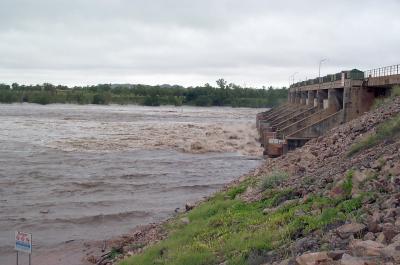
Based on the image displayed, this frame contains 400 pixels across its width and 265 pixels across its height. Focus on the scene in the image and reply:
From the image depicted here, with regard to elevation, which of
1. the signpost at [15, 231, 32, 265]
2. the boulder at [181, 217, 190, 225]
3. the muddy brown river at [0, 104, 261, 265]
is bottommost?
the muddy brown river at [0, 104, 261, 265]

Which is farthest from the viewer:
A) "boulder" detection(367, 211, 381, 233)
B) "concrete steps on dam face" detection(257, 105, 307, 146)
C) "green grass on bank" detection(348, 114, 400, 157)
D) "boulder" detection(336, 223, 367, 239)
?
"concrete steps on dam face" detection(257, 105, 307, 146)

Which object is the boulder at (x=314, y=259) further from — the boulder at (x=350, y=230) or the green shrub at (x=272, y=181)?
the green shrub at (x=272, y=181)

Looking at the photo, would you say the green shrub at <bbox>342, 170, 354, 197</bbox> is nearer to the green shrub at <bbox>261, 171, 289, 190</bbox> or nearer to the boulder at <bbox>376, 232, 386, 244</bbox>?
the boulder at <bbox>376, 232, 386, 244</bbox>

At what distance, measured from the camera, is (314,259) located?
550 centimetres

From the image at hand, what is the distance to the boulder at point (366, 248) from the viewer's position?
17.3 feet

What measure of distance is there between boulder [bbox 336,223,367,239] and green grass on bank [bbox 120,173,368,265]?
1.85 feet

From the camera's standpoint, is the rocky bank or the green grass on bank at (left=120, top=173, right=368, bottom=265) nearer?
the rocky bank

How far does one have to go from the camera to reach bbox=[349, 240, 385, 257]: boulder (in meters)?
5.27

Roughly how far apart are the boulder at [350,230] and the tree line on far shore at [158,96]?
137206 millimetres

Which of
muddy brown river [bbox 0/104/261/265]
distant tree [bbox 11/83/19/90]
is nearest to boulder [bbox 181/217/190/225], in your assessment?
muddy brown river [bbox 0/104/261/265]

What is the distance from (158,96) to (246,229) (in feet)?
467

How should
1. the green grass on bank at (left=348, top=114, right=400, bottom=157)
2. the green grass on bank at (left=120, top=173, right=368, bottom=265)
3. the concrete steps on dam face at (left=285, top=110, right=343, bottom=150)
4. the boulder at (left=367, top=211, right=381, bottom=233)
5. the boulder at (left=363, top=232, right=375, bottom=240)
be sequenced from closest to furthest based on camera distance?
the boulder at (left=363, top=232, right=375, bottom=240), the boulder at (left=367, top=211, right=381, bottom=233), the green grass on bank at (left=120, top=173, right=368, bottom=265), the green grass on bank at (left=348, top=114, right=400, bottom=157), the concrete steps on dam face at (left=285, top=110, right=343, bottom=150)

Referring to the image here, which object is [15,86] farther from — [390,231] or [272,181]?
[390,231]

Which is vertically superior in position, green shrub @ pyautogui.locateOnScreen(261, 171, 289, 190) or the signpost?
green shrub @ pyautogui.locateOnScreen(261, 171, 289, 190)
